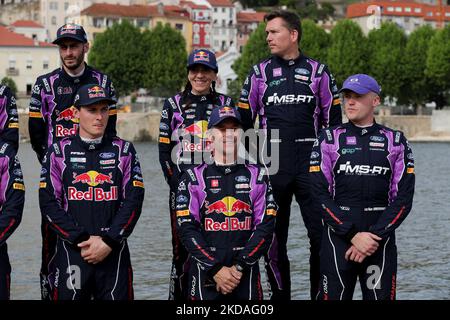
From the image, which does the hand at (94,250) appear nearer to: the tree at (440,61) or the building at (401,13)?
the tree at (440,61)

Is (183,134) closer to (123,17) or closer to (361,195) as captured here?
(361,195)

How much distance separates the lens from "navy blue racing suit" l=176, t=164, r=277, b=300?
9047mm

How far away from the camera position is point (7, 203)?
362 inches

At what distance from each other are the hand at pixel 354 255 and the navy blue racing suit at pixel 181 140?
2.24 meters

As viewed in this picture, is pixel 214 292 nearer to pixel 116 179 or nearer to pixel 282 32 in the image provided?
pixel 116 179

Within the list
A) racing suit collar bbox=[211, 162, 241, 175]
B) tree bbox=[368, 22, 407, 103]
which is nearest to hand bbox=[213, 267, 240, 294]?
racing suit collar bbox=[211, 162, 241, 175]

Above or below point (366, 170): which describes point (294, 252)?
below

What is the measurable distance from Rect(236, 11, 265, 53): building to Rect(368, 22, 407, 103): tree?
65005mm

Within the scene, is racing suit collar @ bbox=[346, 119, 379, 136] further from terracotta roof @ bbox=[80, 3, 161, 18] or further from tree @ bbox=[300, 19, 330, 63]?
terracotta roof @ bbox=[80, 3, 161, 18]

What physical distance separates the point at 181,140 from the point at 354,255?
9.02 ft

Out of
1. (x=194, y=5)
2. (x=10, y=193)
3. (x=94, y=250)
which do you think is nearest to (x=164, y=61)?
(x=194, y=5)

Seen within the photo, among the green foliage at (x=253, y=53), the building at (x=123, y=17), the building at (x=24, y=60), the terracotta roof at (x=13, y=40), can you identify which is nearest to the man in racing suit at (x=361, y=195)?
the green foliage at (x=253, y=53)

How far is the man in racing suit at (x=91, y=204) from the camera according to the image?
365 inches
